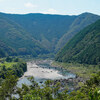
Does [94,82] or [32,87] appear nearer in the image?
[32,87]

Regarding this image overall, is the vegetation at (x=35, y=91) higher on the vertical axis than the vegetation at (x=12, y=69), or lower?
higher

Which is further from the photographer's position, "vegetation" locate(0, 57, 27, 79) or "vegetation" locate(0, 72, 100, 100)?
"vegetation" locate(0, 57, 27, 79)

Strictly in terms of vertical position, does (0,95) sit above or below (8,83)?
below

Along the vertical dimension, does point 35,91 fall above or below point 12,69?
above

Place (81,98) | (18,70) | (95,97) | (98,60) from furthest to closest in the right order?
1. (98,60)
2. (18,70)
3. (81,98)
4. (95,97)

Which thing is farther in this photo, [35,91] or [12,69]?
[12,69]

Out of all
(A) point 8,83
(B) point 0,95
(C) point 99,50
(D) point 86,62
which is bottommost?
(D) point 86,62

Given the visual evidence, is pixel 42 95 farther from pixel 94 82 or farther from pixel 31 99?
pixel 94 82

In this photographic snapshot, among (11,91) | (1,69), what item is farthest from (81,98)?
(1,69)

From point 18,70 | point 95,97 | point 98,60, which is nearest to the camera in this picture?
point 95,97

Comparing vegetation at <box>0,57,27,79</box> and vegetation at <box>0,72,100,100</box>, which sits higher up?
vegetation at <box>0,72,100,100</box>

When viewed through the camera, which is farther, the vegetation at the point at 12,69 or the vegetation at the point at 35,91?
the vegetation at the point at 12,69
